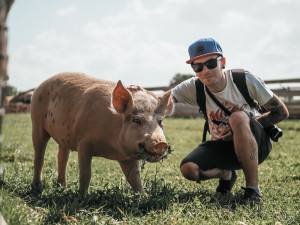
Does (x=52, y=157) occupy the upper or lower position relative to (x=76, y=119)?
lower

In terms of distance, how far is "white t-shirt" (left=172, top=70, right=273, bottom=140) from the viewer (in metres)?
4.08

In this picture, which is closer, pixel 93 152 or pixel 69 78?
pixel 93 152

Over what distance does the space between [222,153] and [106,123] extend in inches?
54.8

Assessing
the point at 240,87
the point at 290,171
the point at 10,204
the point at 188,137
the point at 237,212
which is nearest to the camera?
the point at 10,204

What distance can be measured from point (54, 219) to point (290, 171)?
3.83 m

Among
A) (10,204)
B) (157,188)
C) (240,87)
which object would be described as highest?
(240,87)

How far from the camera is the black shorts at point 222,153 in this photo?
4.11 m

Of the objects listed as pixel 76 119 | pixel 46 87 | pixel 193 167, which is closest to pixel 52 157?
pixel 46 87

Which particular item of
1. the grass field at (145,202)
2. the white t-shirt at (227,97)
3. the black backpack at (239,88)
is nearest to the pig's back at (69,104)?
the grass field at (145,202)

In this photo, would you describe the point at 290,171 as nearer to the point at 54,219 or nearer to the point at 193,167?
the point at 193,167

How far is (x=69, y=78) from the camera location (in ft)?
15.1

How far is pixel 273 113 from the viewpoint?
14.0 feet

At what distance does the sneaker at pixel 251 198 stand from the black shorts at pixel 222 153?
479 millimetres

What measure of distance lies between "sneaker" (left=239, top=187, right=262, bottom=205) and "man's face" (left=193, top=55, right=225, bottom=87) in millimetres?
1229
